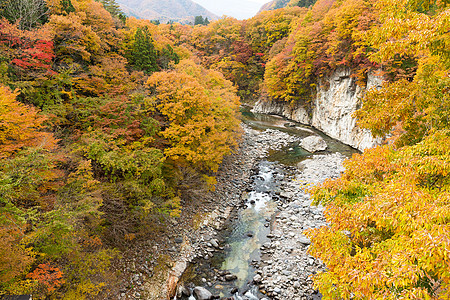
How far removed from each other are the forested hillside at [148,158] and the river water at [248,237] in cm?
318

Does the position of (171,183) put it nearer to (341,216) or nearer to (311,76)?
(341,216)

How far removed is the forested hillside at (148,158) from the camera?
10.8ft

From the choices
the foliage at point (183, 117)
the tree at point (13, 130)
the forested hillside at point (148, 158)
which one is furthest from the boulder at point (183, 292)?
the tree at point (13, 130)

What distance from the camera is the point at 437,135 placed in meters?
3.93

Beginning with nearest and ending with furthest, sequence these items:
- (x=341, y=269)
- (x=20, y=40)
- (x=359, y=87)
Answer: (x=341, y=269), (x=20, y=40), (x=359, y=87)

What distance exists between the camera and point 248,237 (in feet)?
41.4

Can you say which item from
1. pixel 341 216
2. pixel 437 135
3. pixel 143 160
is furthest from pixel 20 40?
pixel 437 135

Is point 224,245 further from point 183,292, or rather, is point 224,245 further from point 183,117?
point 183,117

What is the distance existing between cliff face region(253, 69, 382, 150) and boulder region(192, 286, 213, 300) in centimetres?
1929

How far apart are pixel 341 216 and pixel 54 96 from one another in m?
14.2

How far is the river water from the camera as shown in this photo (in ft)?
31.6

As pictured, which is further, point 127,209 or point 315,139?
point 315,139

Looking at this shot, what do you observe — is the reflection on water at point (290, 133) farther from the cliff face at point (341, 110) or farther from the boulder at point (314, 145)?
the cliff face at point (341, 110)

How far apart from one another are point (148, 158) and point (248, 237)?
7.41m
